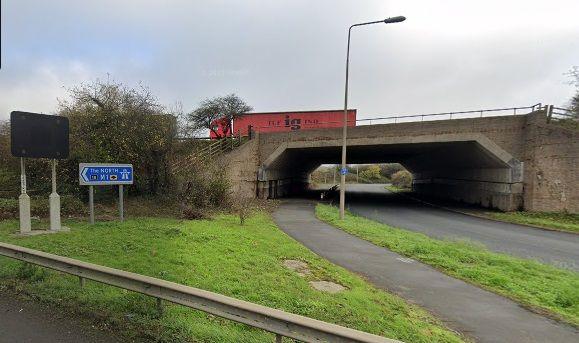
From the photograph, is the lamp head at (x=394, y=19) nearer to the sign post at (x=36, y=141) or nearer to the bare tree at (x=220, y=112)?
the sign post at (x=36, y=141)

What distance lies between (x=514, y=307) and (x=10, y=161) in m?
23.1

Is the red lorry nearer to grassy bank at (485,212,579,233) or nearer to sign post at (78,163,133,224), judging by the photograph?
grassy bank at (485,212,579,233)

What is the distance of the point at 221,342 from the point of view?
4.23 meters

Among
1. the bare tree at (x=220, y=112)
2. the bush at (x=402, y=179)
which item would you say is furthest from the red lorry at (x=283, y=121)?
the bush at (x=402, y=179)

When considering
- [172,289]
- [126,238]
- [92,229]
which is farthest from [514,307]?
[92,229]

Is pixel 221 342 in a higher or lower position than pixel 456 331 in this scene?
higher

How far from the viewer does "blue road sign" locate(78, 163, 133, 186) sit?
1248 centimetres

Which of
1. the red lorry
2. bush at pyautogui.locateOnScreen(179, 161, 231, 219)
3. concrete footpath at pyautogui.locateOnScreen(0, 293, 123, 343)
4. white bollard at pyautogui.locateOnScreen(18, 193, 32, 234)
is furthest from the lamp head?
the red lorry

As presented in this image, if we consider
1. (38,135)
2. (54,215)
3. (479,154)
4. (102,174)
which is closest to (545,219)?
(479,154)

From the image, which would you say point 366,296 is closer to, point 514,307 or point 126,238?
point 514,307

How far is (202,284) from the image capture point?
6445mm

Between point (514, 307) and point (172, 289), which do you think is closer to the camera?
point (172, 289)

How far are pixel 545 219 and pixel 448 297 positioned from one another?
59.7 ft

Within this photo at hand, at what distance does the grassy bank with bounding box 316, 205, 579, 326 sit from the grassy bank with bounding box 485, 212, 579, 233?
31.9 feet
